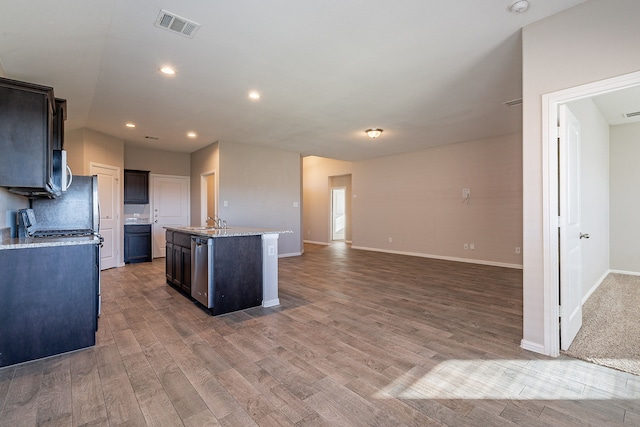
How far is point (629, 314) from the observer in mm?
3156

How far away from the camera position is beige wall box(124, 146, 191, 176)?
6930mm

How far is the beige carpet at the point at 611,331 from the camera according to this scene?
226 cm

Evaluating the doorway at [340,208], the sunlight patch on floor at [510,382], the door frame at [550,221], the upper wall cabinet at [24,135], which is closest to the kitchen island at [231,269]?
the upper wall cabinet at [24,135]

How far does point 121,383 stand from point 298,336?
A: 4.35 ft

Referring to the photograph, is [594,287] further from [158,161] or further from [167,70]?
[158,161]

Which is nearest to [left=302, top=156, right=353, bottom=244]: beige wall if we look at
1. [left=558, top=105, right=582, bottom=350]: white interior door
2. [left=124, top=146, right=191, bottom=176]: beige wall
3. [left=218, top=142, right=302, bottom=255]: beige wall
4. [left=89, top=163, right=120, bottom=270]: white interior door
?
[left=218, top=142, right=302, bottom=255]: beige wall

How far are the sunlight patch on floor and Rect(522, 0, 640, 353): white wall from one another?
30cm

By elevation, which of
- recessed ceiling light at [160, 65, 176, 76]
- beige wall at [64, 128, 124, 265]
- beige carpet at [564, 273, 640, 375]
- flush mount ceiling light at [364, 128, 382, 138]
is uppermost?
recessed ceiling light at [160, 65, 176, 76]

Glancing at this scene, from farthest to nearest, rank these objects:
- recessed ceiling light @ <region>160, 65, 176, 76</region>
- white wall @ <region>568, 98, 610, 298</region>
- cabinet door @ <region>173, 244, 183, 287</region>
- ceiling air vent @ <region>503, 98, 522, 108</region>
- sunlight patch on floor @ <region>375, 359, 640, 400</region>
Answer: ceiling air vent @ <region>503, 98, 522, 108</region>, cabinet door @ <region>173, 244, 183, 287</region>, white wall @ <region>568, 98, 610, 298</region>, recessed ceiling light @ <region>160, 65, 176, 76</region>, sunlight patch on floor @ <region>375, 359, 640, 400</region>

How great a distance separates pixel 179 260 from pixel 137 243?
3229 mm

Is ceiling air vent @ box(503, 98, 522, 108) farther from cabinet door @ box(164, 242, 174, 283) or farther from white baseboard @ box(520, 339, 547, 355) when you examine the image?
cabinet door @ box(164, 242, 174, 283)

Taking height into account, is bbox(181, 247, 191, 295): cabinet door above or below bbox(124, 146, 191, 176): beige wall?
below

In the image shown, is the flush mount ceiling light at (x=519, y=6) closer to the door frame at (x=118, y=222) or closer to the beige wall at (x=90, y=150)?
the beige wall at (x=90, y=150)

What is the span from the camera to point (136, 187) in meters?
6.77
